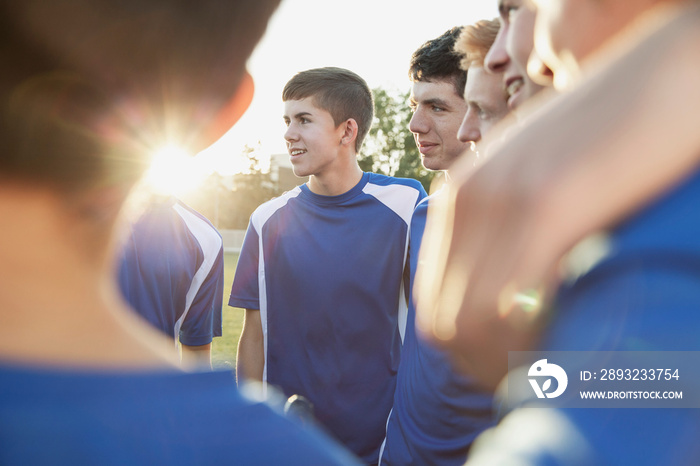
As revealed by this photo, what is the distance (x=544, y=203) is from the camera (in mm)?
400

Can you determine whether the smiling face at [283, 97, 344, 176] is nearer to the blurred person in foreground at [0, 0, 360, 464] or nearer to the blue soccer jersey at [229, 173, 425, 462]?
the blue soccer jersey at [229, 173, 425, 462]

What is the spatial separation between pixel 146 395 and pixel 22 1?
47 cm

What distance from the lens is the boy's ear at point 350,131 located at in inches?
156

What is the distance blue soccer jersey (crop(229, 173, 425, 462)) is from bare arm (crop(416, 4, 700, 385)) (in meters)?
2.87

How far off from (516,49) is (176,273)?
9.68ft

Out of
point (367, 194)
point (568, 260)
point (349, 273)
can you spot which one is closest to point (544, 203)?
point (568, 260)

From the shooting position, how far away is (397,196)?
361 centimetres

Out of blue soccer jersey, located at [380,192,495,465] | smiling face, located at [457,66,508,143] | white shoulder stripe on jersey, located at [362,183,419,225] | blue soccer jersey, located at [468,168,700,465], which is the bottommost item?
blue soccer jersey, located at [380,192,495,465]

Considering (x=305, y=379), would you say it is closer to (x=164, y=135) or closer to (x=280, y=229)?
(x=280, y=229)

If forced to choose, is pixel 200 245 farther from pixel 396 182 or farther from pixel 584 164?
pixel 584 164

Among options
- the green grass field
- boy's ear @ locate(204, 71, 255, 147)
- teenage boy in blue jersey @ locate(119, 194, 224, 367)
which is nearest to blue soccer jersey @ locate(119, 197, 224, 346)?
teenage boy in blue jersey @ locate(119, 194, 224, 367)

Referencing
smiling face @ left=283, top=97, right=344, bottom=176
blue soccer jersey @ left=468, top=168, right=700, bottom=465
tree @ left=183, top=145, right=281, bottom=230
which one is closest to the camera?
blue soccer jersey @ left=468, top=168, right=700, bottom=465

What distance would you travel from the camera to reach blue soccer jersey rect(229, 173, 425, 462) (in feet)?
10.7

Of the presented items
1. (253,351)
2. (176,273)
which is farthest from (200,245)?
(253,351)
